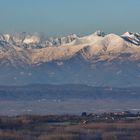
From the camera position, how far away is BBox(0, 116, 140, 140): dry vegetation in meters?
59.8

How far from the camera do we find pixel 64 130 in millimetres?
65125

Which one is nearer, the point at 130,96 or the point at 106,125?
the point at 106,125

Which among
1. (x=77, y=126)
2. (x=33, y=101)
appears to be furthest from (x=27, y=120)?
(x=33, y=101)

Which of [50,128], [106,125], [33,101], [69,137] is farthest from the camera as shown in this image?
[33,101]

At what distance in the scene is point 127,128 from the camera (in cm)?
6788

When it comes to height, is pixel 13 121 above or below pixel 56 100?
below

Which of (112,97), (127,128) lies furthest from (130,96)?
(127,128)

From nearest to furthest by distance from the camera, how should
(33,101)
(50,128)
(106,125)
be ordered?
(50,128) → (106,125) → (33,101)

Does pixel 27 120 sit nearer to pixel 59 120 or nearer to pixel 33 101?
pixel 59 120

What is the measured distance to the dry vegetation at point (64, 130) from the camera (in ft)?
196

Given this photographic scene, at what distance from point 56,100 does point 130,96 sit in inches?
693

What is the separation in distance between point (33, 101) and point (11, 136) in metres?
119

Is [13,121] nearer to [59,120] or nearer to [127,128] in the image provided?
[59,120]

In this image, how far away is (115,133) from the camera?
208 ft
